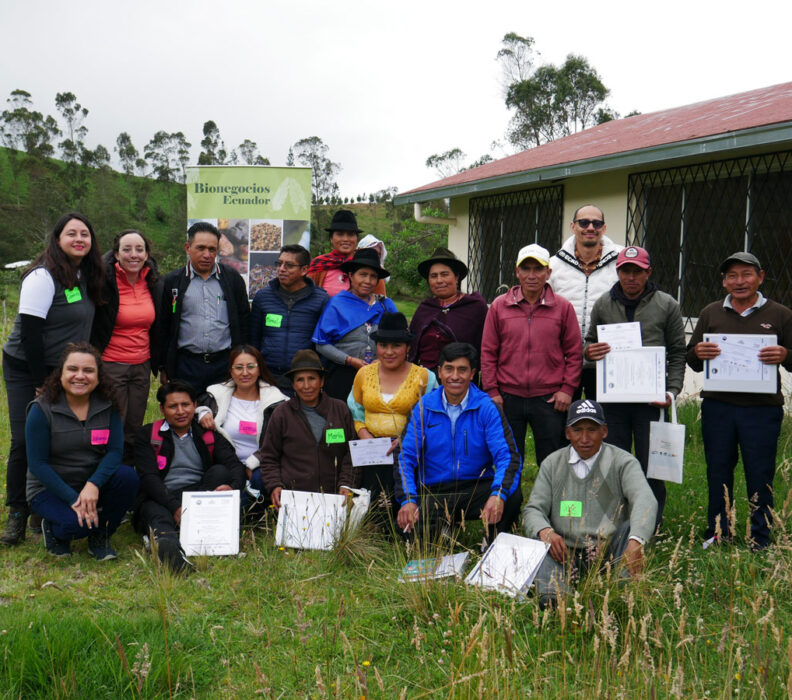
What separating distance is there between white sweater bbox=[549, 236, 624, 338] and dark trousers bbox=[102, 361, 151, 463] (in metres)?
3.00

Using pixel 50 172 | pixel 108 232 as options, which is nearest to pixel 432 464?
pixel 108 232

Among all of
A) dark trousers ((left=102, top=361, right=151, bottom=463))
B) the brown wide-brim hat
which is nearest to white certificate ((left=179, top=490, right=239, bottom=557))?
dark trousers ((left=102, top=361, right=151, bottom=463))

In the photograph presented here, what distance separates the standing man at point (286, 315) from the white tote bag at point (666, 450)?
274 cm

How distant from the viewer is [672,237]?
8688mm

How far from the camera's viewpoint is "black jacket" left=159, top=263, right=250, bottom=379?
5512mm

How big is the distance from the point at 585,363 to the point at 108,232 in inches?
1551

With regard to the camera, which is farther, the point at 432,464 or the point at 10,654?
the point at 432,464

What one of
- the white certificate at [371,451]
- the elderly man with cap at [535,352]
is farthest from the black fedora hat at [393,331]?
the white certificate at [371,451]

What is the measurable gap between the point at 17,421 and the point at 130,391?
74 centimetres

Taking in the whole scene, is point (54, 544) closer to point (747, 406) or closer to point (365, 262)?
point (365, 262)

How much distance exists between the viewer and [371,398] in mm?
5230

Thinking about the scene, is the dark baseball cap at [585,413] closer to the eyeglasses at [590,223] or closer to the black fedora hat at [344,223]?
the eyeglasses at [590,223]

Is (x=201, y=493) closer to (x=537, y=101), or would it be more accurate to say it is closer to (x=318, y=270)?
(x=318, y=270)

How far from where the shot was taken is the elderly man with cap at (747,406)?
4543 millimetres
